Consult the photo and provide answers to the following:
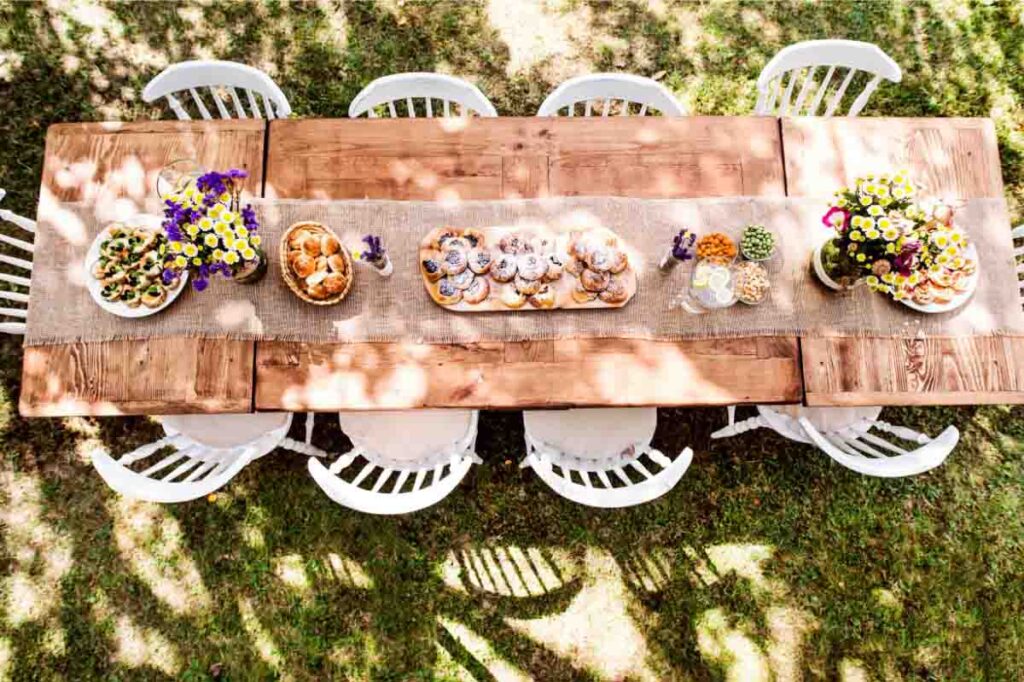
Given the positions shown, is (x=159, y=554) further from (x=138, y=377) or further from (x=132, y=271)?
(x=132, y=271)

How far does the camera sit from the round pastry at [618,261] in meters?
2.25

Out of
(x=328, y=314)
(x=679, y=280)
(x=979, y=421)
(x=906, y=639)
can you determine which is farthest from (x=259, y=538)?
(x=979, y=421)

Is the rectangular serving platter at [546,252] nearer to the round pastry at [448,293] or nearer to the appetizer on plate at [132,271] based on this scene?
the round pastry at [448,293]

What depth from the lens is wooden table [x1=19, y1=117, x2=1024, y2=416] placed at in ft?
7.33

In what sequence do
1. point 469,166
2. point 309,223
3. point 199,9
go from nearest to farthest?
point 309,223
point 469,166
point 199,9

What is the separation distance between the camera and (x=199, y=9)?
365 centimetres

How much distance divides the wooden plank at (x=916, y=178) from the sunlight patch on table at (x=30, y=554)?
133 inches

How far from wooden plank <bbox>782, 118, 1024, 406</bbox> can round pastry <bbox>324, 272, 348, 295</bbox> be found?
5.35ft

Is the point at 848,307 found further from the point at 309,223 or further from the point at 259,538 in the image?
the point at 259,538

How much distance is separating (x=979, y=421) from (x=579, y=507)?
205 cm

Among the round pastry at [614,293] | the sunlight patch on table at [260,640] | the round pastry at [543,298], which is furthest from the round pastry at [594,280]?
the sunlight patch on table at [260,640]

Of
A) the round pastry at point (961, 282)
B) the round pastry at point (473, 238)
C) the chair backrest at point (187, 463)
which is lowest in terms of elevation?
the chair backrest at point (187, 463)

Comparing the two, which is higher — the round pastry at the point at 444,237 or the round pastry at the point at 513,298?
the round pastry at the point at 444,237

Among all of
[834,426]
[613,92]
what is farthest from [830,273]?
[613,92]
